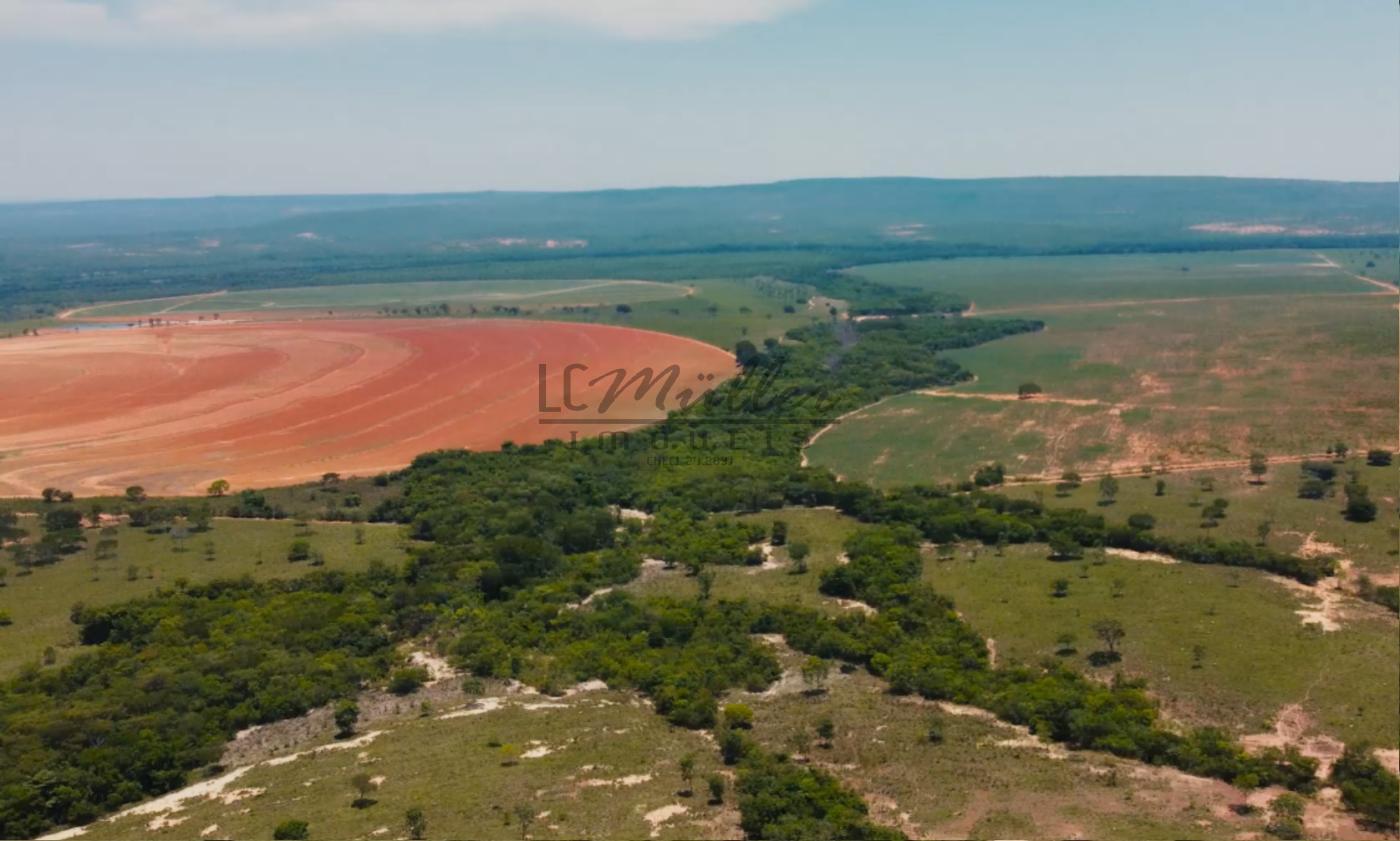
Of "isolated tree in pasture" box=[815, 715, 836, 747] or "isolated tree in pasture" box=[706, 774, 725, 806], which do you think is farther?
"isolated tree in pasture" box=[815, 715, 836, 747]

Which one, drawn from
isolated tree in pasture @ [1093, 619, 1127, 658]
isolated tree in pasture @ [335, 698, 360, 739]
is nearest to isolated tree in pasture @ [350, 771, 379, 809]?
isolated tree in pasture @ [335, 698, 360, 739]

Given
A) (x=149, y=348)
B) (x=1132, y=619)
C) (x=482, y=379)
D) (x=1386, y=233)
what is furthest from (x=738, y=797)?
(x=1386, y=233)

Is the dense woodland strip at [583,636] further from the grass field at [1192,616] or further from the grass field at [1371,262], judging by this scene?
the grass field at [1371,262]

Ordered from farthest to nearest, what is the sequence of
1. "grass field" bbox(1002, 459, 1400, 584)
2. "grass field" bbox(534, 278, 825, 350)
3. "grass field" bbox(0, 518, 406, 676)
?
"grass field" bbox(534, 278, 825, 350)
"grass field" bbox(1002, 459, 1400, 584)
"grass field" bbox(0, 518, 406, 676)

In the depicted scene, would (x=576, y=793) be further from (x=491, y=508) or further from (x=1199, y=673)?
(x=491, y=508)

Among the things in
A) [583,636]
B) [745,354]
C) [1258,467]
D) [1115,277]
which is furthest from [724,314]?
[583,636]

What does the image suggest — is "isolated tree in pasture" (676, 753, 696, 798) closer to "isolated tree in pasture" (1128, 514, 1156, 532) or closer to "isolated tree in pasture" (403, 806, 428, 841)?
"isolated tree in pasture" (403, 806, 428, 841)

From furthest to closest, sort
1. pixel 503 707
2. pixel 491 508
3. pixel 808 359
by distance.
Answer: pixel 808 359, pixel 491 508, pixel 503 707

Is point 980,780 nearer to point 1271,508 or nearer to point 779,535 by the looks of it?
point 779,535
